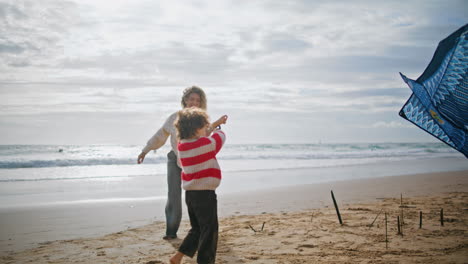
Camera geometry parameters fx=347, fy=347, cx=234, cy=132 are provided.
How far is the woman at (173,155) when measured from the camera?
163 inches

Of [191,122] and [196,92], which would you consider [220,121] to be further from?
[196,92]

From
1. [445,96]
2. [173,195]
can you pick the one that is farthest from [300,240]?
[445,96]

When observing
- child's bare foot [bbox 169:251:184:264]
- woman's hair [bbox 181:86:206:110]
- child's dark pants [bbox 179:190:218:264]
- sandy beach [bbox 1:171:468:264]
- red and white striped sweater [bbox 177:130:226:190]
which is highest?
woman's hair [bbox 181:86:206:110]

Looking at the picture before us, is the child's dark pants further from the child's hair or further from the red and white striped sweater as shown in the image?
the child's hair

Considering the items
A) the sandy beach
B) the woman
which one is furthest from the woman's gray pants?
the sandy beach

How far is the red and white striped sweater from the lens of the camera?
3117 millimetres

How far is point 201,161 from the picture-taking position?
10.3ft

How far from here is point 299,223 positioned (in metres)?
5.21

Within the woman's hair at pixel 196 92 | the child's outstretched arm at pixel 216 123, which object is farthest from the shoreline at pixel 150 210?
→ the child's outstretched arm at pixel 216 123

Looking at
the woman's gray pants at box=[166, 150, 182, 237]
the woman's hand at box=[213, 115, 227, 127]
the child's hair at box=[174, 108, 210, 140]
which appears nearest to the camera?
the child's hair at box=[174, 108, 210, 140]

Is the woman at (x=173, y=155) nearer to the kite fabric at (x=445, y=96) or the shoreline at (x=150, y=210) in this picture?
the shoreline at (x=150, y=210)

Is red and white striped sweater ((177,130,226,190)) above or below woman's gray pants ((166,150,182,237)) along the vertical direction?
above

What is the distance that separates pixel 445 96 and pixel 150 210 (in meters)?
5.58

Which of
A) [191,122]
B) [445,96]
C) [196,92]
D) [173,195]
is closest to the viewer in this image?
[445,96]
